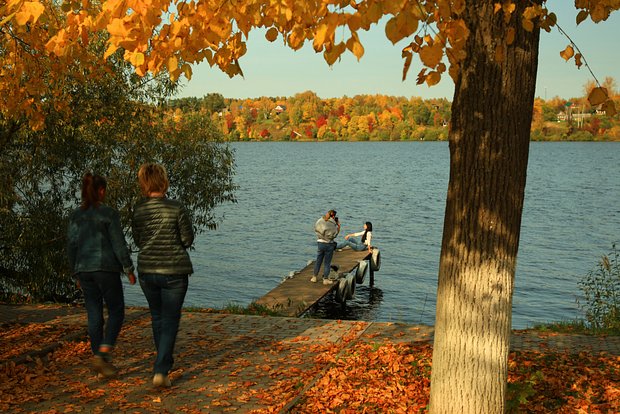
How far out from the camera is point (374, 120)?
594ft

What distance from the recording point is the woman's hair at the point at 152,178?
6.30 metres

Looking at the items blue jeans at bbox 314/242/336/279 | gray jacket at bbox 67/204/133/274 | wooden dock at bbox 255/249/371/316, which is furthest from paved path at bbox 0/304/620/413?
blue jeans at bbox 314/242/336/279

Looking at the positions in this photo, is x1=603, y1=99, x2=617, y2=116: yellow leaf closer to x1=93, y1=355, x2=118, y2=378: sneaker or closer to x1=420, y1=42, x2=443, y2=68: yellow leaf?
x1=420, y1=42, x2=443, y2=68: yellow leaf

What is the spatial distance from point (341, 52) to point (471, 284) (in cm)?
203

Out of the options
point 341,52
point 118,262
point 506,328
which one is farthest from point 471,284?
point 118,262

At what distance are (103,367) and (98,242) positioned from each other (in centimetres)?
118

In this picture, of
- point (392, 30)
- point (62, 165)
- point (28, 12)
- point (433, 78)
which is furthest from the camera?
point (62, 165)

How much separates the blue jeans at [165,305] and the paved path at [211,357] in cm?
32

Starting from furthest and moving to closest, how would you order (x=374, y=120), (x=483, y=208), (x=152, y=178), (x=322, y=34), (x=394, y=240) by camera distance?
(x=374, y=120) < (x=394, y=240) < (x=152, y=178) < (x=483, y=208) < (x=322, y=34)

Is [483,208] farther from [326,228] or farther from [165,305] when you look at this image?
[326,228]

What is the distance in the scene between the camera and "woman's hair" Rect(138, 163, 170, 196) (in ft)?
20.7

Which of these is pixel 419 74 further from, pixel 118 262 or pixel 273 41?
pixel 118 262

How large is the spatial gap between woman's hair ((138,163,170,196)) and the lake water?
48.1 ft

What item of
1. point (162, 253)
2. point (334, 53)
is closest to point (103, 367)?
point (162, 253)
